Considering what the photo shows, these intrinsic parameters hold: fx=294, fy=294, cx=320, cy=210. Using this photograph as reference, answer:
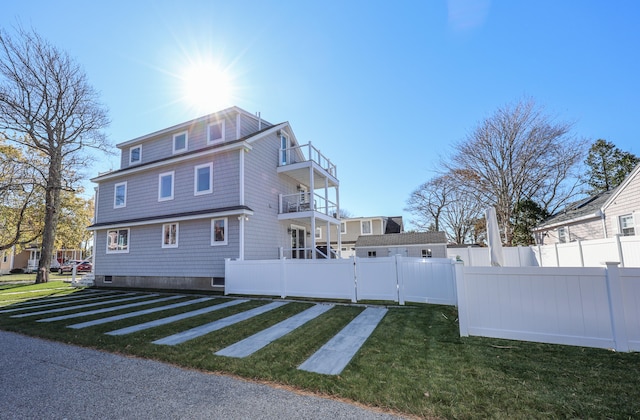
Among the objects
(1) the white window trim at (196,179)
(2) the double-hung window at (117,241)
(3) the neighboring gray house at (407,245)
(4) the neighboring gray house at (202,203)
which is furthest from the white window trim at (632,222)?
(2) the double-hung window at (117,241)

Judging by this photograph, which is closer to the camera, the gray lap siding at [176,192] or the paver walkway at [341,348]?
the paver walkway at [341,348]

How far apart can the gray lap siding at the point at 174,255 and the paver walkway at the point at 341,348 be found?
7129mm

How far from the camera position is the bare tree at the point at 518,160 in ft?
63.0

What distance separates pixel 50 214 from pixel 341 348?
21.6 meters

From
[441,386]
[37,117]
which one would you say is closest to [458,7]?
[441,386]

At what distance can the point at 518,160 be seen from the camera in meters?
20.3

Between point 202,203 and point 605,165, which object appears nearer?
point 202,203

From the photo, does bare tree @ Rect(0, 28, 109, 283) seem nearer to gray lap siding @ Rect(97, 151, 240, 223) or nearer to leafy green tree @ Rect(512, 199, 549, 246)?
gray lap siding @ Rect(97, 151, 240, 223)

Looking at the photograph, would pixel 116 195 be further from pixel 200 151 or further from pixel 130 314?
pixel 130 314

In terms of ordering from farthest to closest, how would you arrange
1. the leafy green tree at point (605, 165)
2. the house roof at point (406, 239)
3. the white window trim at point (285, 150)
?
the leafy green tree at point (605, 165), the house roof at point (406, 239), the white window trim at point (285, 150)

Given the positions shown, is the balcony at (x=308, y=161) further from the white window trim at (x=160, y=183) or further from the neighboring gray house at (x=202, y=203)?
the white window trim at (x=160, y=183)

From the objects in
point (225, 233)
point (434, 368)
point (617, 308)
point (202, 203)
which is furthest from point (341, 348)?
point (202, 203)

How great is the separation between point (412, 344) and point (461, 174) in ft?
66.2

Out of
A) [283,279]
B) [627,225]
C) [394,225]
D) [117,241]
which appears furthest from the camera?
[394,225]
